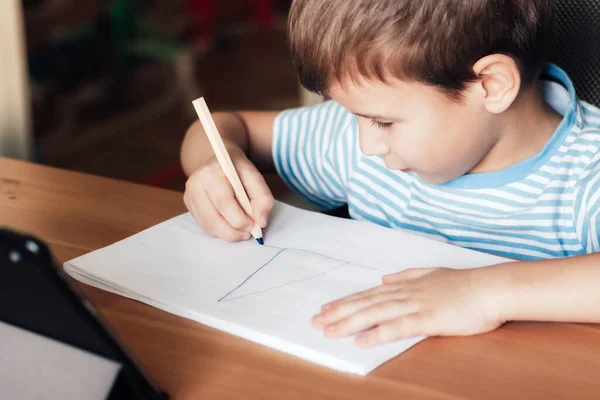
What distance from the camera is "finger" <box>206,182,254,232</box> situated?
768 mm

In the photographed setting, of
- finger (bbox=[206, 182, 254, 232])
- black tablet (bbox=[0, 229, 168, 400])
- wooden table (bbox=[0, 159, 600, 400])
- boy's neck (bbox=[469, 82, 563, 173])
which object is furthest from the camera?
boy's neck (bbox=[469, 82, 563, 173])

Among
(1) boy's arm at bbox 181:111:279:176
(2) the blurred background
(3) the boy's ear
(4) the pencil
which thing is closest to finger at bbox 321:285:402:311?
(4) the pencil

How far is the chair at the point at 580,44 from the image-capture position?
35.7 inches

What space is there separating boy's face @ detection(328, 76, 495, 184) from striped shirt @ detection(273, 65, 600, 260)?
3.0 inches

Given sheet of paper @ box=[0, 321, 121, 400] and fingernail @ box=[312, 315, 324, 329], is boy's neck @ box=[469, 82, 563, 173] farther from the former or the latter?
sheet of paper @ box=[0, 321, 121, 400]

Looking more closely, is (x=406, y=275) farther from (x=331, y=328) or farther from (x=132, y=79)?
(x=132, y=79)

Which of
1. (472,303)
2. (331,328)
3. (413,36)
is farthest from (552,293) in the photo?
(413,36)

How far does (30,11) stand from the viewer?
2.44 meters

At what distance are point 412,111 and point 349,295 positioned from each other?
22 centimetres

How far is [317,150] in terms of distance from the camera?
104cm

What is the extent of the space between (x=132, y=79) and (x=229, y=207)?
259 cm

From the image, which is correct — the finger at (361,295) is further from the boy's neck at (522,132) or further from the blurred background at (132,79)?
the blurred background at (132,79)

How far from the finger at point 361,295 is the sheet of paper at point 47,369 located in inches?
7.5

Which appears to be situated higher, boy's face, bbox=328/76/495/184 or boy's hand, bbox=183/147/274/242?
boy's face, bbox=328/76/495/184
